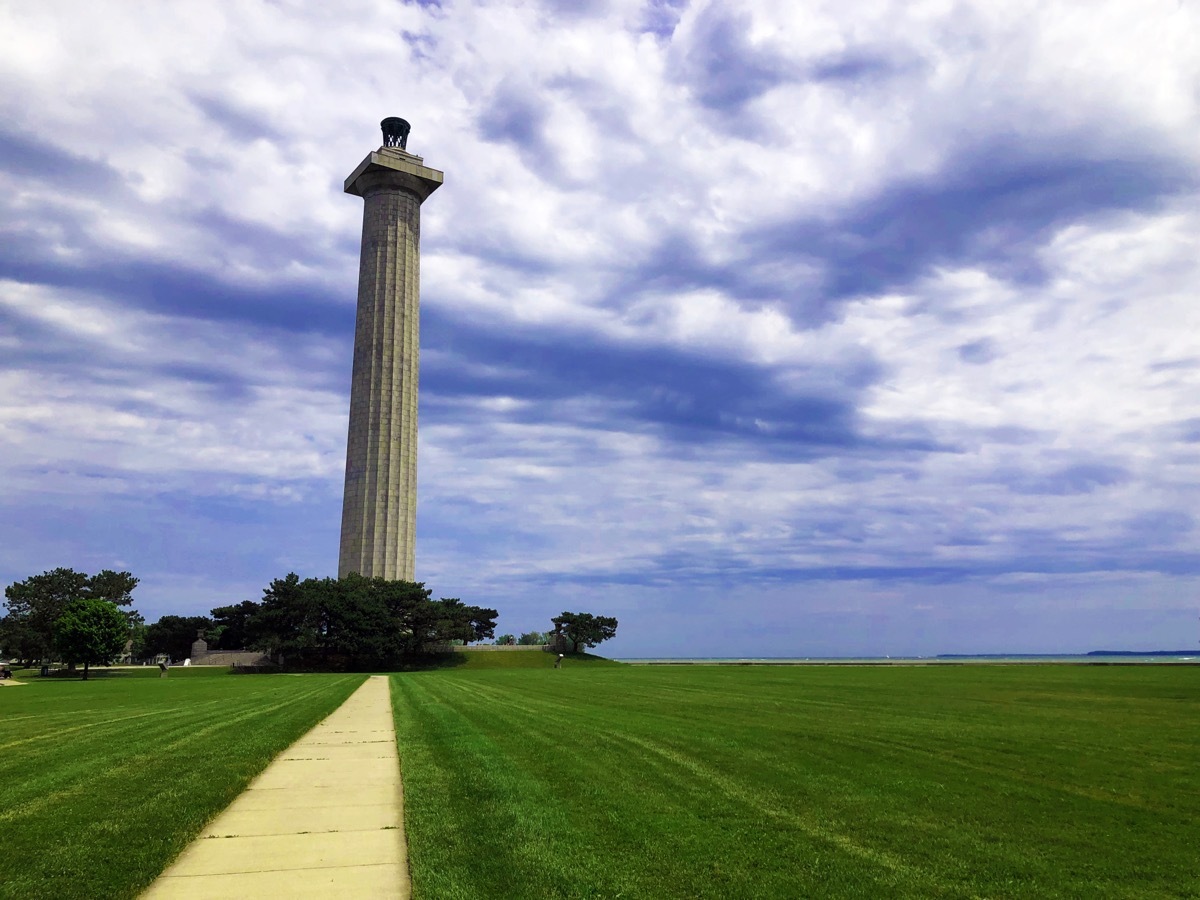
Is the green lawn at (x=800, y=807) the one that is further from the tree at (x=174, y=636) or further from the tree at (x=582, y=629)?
the tree at (x=174, y=636)

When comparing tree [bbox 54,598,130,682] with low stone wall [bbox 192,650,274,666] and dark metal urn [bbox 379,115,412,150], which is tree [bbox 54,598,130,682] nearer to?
low stone wall [bbox 192,650,274,666]

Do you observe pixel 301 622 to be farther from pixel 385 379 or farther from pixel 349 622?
pixel 385 379

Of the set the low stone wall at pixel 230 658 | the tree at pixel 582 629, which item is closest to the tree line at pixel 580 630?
the tree at pixel 582 629

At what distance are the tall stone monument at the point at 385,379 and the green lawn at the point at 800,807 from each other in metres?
89.0

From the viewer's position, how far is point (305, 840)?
29.4 ft

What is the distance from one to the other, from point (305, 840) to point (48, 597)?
115128 millimetres

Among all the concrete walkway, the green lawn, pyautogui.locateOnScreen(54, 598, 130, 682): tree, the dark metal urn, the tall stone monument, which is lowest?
the green lawn

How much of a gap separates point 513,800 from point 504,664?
8669 centimetres

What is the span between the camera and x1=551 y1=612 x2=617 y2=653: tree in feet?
362

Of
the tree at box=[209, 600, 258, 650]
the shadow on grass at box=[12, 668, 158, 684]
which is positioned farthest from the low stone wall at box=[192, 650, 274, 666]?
the shadow on grass at box=[12, 668, 158, 684]

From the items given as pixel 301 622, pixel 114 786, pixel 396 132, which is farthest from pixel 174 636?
pixel 114 786

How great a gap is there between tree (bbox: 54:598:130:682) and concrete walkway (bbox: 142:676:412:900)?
70.4 meters

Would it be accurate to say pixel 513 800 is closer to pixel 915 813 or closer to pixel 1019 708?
pixel 915 813

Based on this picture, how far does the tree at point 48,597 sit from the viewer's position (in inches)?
3831
